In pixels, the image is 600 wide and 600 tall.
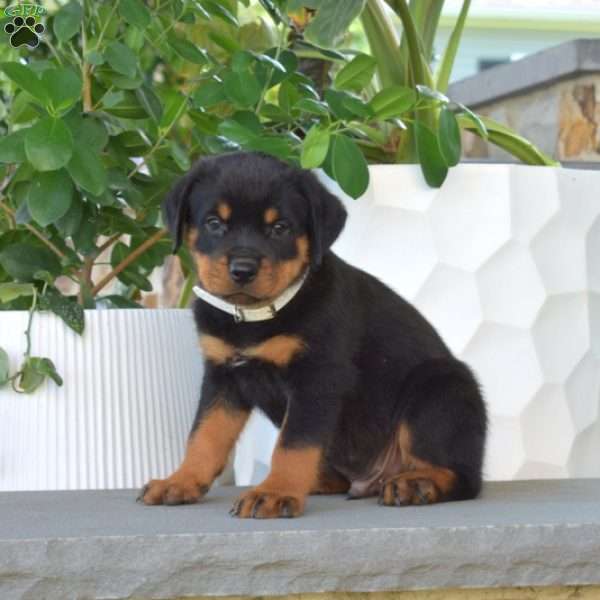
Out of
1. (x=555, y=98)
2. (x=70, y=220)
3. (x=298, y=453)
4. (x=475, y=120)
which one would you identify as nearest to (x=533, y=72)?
(x=555, y=98)

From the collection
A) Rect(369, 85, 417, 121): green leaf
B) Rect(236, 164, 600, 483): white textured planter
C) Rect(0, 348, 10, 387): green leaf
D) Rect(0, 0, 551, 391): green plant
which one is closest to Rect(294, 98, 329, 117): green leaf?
Rect(0, 0, 551, 391): green plant

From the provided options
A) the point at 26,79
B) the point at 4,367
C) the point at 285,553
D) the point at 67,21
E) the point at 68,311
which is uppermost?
the point at 67,21

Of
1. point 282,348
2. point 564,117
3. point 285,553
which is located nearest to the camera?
point 285,553

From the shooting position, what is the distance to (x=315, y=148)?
247 cm

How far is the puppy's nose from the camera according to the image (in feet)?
6.45

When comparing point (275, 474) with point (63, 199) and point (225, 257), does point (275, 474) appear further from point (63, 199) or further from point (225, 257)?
point (63, 199)

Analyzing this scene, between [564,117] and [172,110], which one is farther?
[564,117]

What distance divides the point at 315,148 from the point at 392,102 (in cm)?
22

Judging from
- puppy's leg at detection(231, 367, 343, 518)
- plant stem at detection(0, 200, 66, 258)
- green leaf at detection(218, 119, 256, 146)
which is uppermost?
green leaf at detection(218, 119, 256, 146)

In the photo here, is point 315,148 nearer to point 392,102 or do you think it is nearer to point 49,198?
point 392,102

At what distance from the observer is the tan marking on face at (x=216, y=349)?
211 centimetres

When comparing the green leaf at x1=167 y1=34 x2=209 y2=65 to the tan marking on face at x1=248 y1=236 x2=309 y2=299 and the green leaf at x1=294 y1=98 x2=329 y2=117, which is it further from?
the tan marking on face at x1=248 y1=236 x2=309 y2=299

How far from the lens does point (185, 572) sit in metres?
1.62

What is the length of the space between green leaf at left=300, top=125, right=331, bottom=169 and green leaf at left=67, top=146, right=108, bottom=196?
1.30 ft
